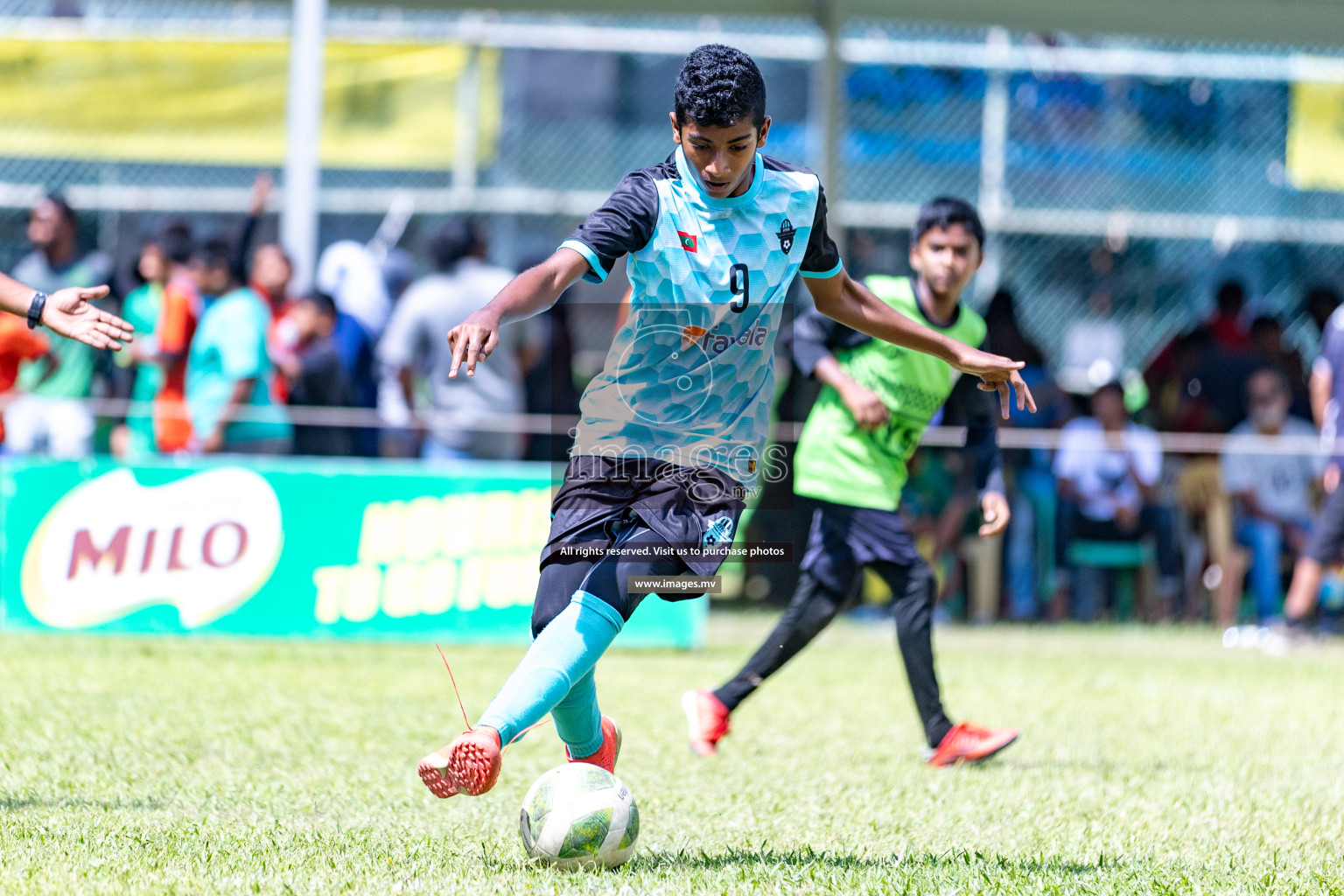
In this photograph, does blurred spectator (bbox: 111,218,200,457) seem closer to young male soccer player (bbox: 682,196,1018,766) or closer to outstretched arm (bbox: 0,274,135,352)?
young male soccer player (bbox: 682,196,1018,766)

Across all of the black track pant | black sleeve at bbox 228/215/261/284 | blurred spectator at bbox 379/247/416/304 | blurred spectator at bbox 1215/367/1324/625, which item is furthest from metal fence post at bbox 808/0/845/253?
the black track pant

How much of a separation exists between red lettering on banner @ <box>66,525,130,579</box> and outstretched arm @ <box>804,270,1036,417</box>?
5.65m

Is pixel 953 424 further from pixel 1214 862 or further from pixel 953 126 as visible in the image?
pixel 1214 862

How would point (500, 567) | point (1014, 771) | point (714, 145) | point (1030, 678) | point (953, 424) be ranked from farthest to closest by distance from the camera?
point (953, 424), point (500, 567), point (1030, 678), point (1014, 771), point (714, 145)

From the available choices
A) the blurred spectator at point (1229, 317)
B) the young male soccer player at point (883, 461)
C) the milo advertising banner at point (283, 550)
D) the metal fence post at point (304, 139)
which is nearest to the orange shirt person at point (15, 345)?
the milo advertising banner at point (283, 550)

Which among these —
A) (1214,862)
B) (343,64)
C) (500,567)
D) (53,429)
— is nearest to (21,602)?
(53,429)

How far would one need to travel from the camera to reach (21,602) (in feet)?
28.9

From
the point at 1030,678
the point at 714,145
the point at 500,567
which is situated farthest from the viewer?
the point at 500,567

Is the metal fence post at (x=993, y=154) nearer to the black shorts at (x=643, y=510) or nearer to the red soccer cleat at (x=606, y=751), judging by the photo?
the red soccer cleat at (x=606, y=751)

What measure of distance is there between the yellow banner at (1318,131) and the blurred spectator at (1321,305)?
1.11 m

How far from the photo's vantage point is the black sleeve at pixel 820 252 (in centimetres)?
408

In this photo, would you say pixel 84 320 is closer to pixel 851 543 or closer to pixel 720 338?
pixel 720 338

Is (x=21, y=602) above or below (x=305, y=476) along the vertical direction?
below

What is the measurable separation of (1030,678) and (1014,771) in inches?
117
